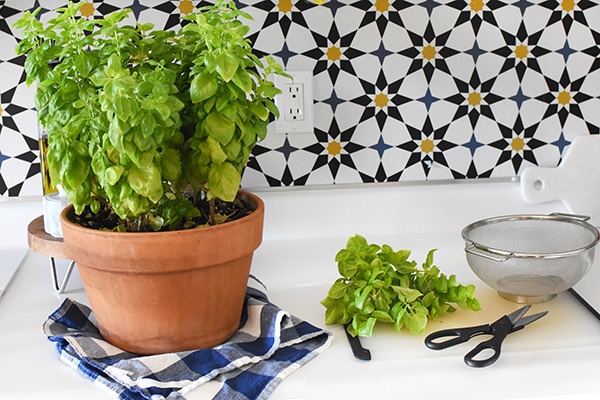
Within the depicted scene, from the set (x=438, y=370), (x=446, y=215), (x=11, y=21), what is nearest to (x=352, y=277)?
(x=438, y=370)

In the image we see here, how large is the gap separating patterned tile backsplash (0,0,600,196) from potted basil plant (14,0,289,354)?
40 centimetres

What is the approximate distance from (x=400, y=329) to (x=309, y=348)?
0.14 m

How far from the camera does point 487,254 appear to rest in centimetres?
94

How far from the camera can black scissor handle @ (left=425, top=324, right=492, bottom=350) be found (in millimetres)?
813

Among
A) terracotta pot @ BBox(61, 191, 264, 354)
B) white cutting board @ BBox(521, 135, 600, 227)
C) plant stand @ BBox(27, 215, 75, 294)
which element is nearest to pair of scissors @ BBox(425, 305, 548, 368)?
terracotta pot @ BBox(61, 191, 264, 354)

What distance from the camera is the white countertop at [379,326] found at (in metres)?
0.75

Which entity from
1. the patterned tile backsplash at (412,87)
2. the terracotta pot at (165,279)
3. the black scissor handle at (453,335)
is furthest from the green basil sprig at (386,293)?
the patterned tile backsplash at (412,87)

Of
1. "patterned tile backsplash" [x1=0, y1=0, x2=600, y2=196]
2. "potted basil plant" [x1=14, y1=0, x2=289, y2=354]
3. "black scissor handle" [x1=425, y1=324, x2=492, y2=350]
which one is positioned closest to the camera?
"potted basil plant" [x1=14, y1=0, x2=289, y2=354]

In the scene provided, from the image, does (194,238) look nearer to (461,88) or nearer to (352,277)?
(352,277)

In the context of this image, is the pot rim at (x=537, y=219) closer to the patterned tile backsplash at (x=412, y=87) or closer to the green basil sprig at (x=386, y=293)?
the green basil sprig at (x=386, y=293)

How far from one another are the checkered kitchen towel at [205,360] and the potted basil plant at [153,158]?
34 millimetres

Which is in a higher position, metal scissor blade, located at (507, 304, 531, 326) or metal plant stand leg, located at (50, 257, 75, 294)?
metal scissor blade, located at (507, 304, 531, 326)

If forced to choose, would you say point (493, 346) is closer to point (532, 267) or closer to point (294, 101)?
point (532, 267)

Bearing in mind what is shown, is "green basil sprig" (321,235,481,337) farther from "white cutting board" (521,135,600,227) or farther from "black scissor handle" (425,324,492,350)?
"white cutting board" (521,135,600,227)
